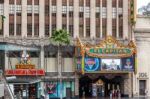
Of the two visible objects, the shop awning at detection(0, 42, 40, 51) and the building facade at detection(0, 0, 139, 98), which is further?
the building facade at detection(0, 0, 139, 98)

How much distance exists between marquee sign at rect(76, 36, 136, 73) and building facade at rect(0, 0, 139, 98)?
8.61ft

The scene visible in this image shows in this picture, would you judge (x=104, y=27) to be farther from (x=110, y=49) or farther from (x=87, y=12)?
(x=110, y=49)

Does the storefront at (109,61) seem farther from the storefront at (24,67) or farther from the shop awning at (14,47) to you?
the shop awning at (14,47)

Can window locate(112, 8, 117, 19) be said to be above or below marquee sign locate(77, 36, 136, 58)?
above

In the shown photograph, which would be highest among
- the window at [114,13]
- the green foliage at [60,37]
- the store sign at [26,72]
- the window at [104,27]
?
the window at [114,13]

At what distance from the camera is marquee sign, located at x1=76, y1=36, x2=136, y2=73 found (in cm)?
12294

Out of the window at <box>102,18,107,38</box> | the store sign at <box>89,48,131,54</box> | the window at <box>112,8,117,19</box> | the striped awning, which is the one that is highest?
the window at <box>112,8,117,19</box>

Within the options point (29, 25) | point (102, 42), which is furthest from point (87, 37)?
point (29, 25)

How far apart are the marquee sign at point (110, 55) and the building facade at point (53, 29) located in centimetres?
263

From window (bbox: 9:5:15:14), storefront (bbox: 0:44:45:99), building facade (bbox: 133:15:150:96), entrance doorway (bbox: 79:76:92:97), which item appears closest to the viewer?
storefront (bbox: 0:44:45:99)

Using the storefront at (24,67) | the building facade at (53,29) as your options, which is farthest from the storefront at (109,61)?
the storefront at (24,67)

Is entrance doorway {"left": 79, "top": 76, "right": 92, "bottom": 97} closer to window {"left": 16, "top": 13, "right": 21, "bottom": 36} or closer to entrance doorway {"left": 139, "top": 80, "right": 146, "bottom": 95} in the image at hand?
entrance doorway {"left": 139, "top": 80, "right": 146, "bottom": 95}

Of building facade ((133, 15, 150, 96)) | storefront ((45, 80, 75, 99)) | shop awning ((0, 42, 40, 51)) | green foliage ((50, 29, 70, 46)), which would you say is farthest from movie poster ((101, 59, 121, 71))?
shop awning ((0, 42, 40, 51))

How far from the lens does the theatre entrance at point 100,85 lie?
419 ft
